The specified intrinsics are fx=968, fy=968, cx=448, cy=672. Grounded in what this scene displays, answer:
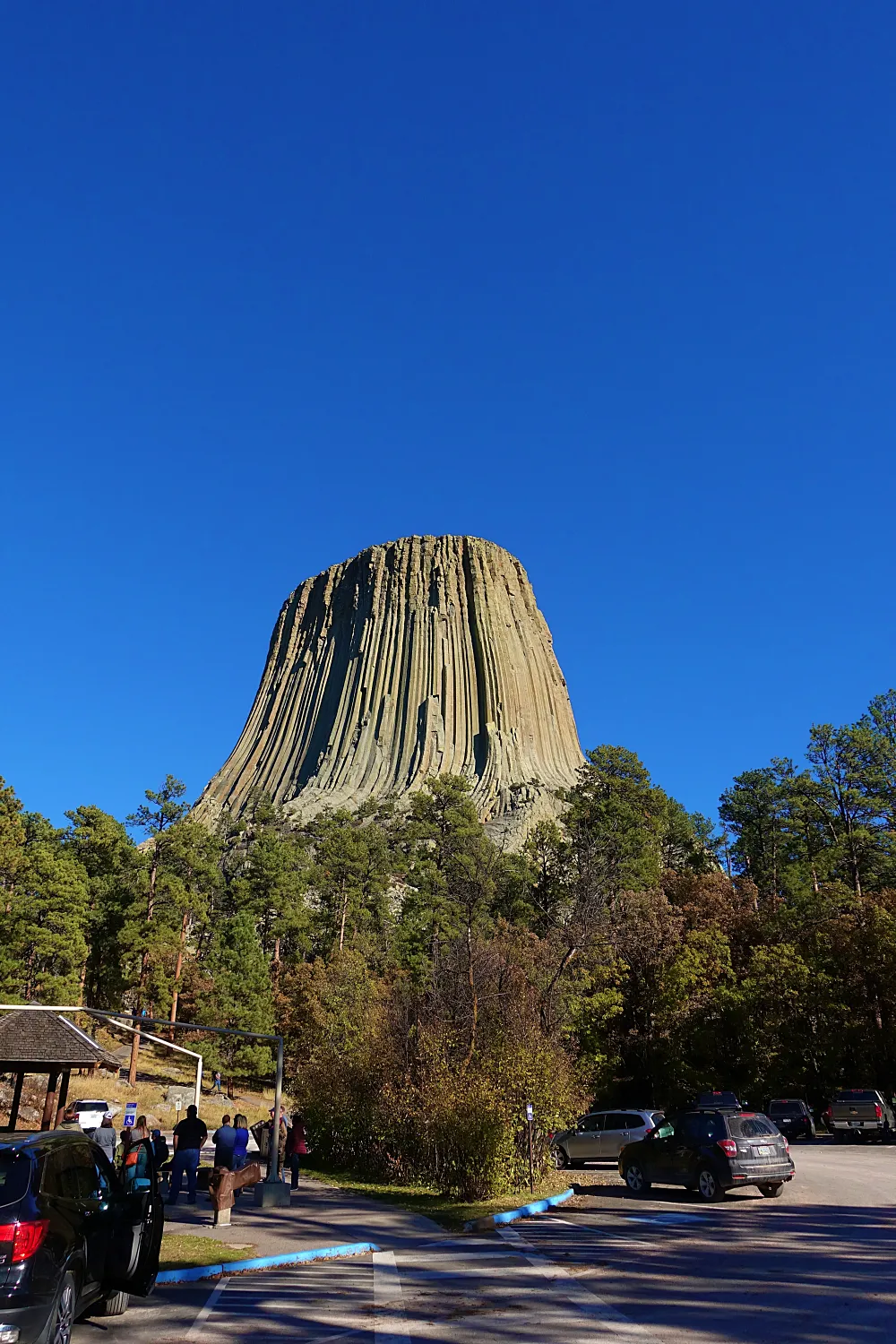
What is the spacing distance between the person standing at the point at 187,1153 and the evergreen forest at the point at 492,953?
15.6 feet

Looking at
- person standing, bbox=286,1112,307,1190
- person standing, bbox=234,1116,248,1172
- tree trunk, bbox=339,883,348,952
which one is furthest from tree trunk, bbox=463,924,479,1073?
tree trunk, bbox=339,883,348,952

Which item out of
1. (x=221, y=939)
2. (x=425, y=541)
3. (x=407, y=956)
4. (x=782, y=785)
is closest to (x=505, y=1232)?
(x=407, y=956)

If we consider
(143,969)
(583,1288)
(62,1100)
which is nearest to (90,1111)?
(62,1100)

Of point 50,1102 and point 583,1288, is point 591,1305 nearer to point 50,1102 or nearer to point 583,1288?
point 583,1288

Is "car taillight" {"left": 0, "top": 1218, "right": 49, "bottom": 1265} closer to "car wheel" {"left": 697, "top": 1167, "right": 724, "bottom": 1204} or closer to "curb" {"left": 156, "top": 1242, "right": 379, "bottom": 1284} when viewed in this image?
"curb" {"left": 156, "top": 1242, "right": 379, "bottom": 1284}

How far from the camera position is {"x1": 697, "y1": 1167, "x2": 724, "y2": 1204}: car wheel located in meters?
16.6

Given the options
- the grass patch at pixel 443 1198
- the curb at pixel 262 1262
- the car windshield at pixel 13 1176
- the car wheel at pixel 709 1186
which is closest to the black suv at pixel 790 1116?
the grass patch at pixel 443 1198

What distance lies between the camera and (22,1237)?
21.6 feet

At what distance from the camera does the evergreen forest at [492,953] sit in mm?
23453

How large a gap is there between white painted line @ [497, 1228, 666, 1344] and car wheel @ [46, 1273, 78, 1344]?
417 cm

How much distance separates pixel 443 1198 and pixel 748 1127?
234 inches

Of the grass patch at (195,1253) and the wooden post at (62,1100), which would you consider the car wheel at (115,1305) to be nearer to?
the grass patch at (195,1253)

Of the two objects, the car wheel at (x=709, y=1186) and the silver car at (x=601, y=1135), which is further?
the silver car at (x=601, y=1135)

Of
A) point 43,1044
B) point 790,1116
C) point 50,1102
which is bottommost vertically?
point 790,1116
